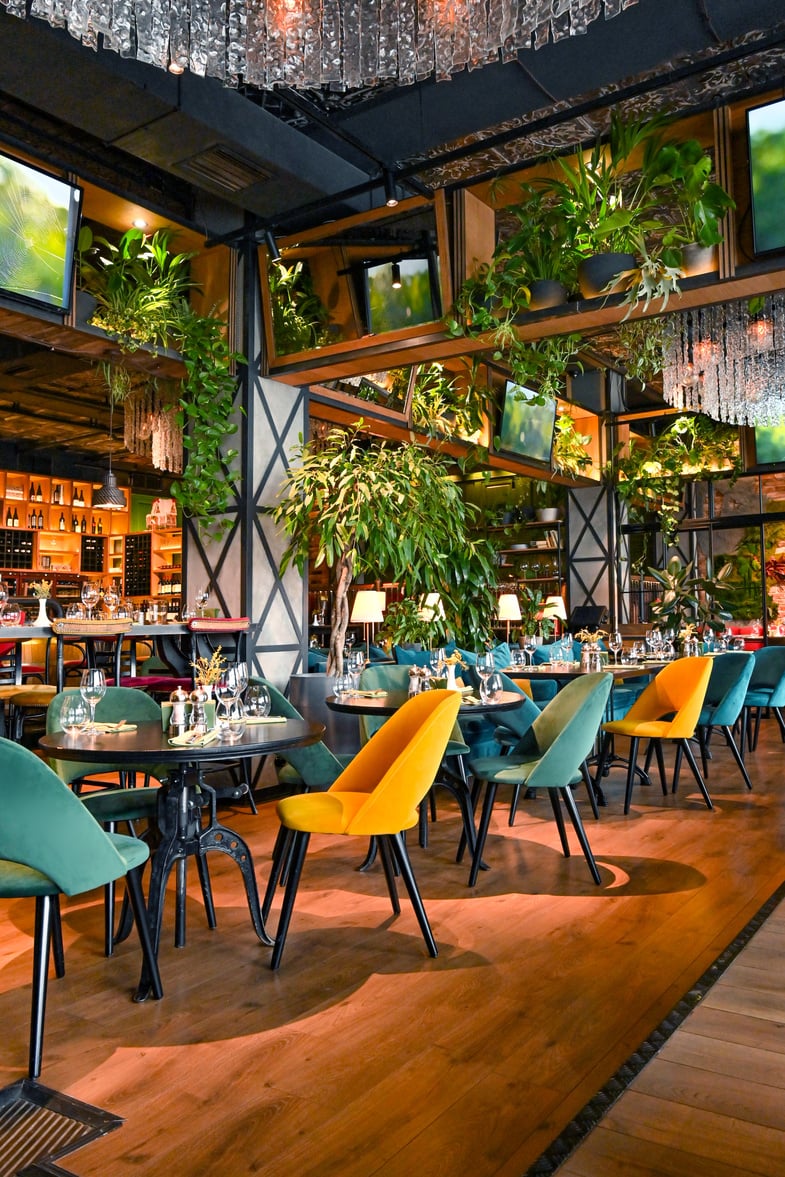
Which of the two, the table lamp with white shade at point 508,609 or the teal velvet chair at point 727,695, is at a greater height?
the table lamp with white shade at point 508,609

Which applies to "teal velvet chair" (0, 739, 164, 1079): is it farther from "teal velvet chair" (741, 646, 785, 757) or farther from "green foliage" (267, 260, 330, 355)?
"teal velvet chair" (741, 646, 785, 757)

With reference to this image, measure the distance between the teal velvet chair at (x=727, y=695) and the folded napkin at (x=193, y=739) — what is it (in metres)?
4.19

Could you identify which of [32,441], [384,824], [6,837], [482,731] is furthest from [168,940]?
[32,441]

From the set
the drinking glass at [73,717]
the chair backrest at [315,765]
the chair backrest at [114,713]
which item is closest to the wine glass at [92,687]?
the drinking glass at [73,717]

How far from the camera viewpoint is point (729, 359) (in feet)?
28.7

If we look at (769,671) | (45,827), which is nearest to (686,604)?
(769,671)

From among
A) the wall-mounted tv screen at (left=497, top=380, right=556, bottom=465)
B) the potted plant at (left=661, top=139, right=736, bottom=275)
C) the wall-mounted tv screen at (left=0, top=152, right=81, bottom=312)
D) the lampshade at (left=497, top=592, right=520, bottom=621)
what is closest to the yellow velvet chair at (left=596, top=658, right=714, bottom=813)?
the potted plant at (left=661, top=139, right=736, bottom=275)

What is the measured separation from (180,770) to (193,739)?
0.94ft

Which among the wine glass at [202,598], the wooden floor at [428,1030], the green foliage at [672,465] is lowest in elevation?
the wooden floor at [428,1030]

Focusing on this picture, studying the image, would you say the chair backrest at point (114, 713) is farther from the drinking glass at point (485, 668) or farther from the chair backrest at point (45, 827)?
the drinking glass at point (485, 668)

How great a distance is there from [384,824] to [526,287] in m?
3.84

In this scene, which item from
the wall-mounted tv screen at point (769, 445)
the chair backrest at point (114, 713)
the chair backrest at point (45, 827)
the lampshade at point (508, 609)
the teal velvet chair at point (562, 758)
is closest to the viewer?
the chair backrest at point (45, 827)

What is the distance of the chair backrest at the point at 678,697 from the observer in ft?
17.8

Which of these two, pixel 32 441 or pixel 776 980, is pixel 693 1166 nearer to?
pixel 776 980
